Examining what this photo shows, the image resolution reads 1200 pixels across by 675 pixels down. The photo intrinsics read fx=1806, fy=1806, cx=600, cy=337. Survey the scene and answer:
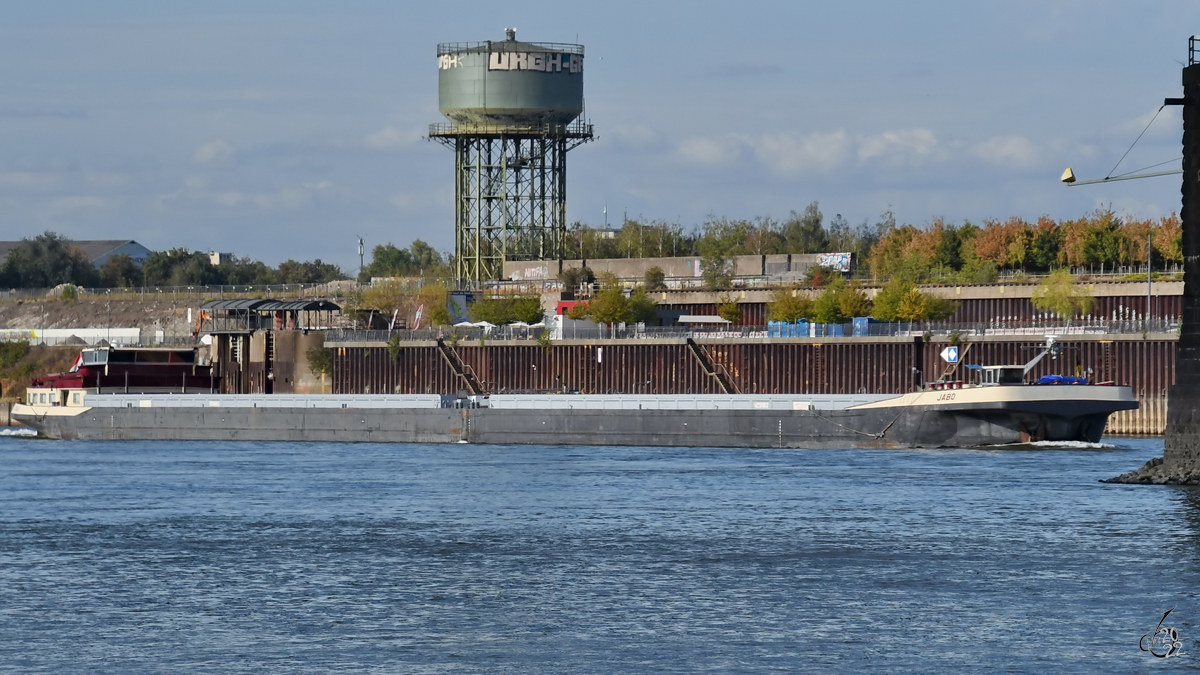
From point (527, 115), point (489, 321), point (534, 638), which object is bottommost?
point (534, 638)

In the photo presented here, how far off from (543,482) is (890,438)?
19.3m

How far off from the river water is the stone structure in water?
1.05 m

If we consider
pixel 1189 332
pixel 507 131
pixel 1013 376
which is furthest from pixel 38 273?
pixel 1189 332

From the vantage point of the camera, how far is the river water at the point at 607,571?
29.0m

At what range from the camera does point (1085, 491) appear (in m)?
51.2

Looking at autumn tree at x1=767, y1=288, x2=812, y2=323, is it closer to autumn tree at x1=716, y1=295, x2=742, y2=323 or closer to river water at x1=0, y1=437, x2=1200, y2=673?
autumn tree at x1=716, y1=295, x2=742, y2=323

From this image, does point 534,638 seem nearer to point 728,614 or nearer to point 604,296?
point 728,614

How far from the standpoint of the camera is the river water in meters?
29.0

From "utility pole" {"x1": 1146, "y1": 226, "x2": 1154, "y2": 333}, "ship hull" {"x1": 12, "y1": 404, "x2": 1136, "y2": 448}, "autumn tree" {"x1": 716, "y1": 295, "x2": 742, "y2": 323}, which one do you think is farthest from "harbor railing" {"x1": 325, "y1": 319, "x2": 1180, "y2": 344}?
"ship hull" {"x1": 12, "y1": 404, "x2": 1136, "y2": 448}

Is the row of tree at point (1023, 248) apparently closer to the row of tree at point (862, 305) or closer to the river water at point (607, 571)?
the row of tree at point (862, 305)

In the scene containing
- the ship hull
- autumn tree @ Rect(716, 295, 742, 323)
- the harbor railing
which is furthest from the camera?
autumn tree @ Rect(716, 295, 742, 323)

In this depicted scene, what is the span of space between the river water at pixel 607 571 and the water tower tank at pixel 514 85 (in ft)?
256

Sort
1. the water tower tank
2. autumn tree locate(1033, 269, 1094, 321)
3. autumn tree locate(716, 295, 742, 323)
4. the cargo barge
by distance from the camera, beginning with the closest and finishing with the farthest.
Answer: the cargo barge → autumn tree locate(1033, 269, 1094, 321) → autumn tree locate(716, 295, 742, 323) → the water tower tank

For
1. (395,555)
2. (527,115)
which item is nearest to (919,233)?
(527,115)
